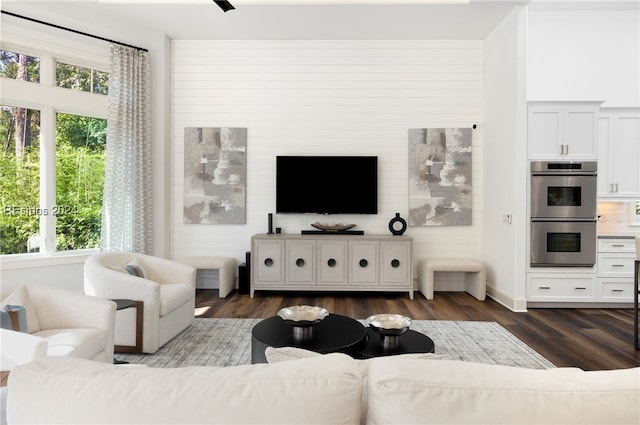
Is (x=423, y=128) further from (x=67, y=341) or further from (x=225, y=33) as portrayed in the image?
(x=67, y=341)

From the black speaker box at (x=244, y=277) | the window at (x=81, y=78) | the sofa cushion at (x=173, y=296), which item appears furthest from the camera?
the black speaker box at (x=244, y=277)

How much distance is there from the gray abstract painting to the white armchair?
3.16 meters

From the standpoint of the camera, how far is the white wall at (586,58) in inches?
190

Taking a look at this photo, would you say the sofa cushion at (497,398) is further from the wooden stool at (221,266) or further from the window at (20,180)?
the window at (20,180)

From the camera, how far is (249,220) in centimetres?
530

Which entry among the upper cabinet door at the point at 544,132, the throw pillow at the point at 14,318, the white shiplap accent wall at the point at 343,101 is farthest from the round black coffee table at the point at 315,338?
the upper cabinet door at the point at 544,132

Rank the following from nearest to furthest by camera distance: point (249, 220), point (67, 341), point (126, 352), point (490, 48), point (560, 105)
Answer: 1. point (67, 341)
2. point (126, 352)
3. point (560, 105)
4. point (490, 48)
5. point (249, 220)

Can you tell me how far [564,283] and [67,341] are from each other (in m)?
4.77

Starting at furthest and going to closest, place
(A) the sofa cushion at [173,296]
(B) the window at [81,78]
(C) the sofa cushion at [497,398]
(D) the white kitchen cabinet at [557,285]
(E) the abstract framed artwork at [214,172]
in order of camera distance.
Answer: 1. (E) the abstract framed artwork at [214,172]
2. (B) the window at [81,78]
3. (D) the white kitchen cabinet at [557,285]
4. (A) the sofa cushion at [173,296]
5. (C) the sofa cushion at [497,398]

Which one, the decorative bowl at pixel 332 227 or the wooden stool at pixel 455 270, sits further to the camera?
the decorative bowl at pixel 332 227

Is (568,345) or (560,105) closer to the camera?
(568,345)

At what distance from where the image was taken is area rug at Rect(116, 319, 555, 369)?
2.88 m

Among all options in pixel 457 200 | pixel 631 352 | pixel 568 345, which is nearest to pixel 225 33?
pixel 457 200

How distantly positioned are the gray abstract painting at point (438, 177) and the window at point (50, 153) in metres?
4.10
